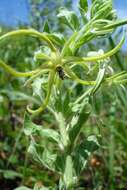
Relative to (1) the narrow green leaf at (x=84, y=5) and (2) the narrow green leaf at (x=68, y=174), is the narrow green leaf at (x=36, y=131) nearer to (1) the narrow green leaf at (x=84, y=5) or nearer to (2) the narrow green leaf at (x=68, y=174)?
(2) the narrow green leaf at (x=68, y=174)

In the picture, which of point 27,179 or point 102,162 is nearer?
point 27,179

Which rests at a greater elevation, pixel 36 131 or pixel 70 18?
pixel 70 18

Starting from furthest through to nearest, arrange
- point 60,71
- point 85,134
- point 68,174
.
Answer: point 85,134
point 68,174
point 60,71

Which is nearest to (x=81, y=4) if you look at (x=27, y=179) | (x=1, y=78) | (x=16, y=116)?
(x=27, y=179)

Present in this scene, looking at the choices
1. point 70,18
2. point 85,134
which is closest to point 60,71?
point 70,18

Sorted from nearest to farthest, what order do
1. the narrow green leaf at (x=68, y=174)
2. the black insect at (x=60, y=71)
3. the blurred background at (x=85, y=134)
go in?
the black insect at (x=60, y=71)
the narrow green leaf at (x=68, y=174)
the blurred background at (x=85, y=134)

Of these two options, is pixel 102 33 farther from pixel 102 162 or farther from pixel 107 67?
pixel 102 162

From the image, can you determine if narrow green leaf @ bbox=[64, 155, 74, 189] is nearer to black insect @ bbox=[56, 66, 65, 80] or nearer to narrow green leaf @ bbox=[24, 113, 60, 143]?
narrow green leaf @ bbox=[24, 113, 60, 143]

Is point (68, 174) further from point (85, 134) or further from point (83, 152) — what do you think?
point (85, 134)

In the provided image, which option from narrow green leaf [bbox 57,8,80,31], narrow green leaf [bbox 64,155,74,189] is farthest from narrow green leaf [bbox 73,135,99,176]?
narrow green leaf [bbox 57,8,80,31]

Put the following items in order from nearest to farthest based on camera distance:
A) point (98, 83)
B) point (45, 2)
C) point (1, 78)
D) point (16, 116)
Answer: point (98, 83)
point (16, 116)
point (1, 78)
point (45, 2)

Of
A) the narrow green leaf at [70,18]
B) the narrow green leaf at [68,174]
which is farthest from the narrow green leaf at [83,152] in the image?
the narrow green leaf at [70,18]
